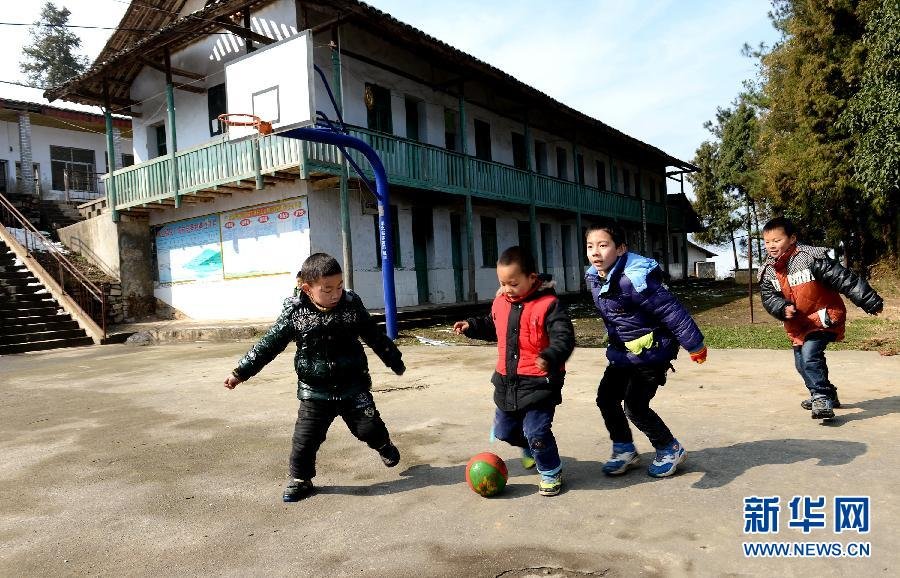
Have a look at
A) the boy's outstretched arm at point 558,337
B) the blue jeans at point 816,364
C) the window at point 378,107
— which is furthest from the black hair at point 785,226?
the window at point 378,107

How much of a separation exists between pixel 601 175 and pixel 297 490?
87.8 ft

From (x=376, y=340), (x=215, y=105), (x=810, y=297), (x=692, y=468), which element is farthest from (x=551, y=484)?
(x=215, y=105)

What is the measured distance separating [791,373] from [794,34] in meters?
15.6

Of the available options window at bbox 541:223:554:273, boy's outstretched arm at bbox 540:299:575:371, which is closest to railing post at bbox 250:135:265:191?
boy's outstretched arm at bbox 540:299:575:371

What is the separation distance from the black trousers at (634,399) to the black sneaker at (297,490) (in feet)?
5.80

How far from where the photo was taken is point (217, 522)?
3.22 meters

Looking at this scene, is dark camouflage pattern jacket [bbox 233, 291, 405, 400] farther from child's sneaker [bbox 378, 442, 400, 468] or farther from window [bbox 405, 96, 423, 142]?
window [bbox 405, 96, 423, 142]

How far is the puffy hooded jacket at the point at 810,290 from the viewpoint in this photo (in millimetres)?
4488

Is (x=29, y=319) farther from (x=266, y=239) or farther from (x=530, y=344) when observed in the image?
(x=530, y=344)

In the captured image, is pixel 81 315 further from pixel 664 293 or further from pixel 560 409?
pixel 664 293

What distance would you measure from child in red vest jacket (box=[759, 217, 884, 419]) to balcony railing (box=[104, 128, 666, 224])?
1030 cm

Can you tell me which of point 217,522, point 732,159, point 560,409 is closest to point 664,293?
point 560,409

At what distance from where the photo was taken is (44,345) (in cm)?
1368

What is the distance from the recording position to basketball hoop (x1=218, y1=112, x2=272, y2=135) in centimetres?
1045
